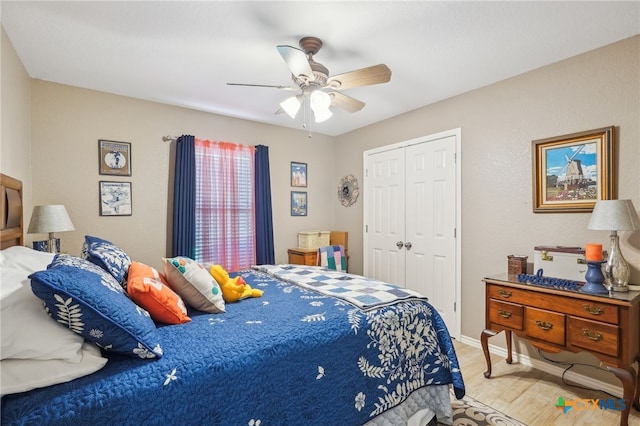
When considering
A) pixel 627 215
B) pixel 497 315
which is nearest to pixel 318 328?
pixel 497 315

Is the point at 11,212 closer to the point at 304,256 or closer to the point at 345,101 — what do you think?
the point at 345,101

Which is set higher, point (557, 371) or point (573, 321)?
point (573, 321)

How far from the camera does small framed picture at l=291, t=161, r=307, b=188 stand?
4.50 m

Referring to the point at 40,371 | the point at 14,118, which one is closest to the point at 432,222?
the point at 40,371

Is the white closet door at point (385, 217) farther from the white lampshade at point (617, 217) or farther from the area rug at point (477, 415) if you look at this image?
the white lampshade at point (617, 217)

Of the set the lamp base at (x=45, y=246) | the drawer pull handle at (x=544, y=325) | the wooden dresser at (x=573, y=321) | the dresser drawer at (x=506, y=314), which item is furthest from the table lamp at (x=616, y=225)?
the lamp base at (x=45, y=246)

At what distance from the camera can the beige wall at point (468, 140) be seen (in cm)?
228

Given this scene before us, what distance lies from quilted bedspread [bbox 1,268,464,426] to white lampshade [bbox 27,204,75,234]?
160cm

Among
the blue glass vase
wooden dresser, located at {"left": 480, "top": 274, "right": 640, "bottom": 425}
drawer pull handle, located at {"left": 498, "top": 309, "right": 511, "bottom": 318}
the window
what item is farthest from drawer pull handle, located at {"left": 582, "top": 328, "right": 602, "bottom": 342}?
the window

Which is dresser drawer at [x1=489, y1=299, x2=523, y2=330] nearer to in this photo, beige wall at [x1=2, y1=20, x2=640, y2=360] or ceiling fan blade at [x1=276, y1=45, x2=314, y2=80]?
beige wall at [x1=2, y1=20, x2=640, y2=360]

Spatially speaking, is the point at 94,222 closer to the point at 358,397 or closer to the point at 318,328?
the point at 318,328

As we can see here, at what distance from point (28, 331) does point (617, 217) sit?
9.97ft

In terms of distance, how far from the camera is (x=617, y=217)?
2.00 m

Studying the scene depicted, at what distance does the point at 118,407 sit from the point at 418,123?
365 cm
